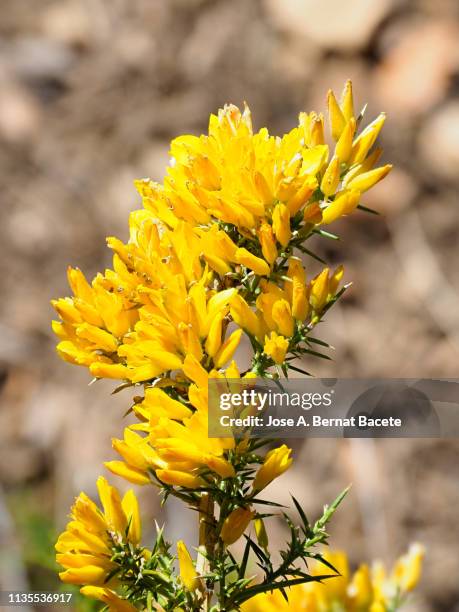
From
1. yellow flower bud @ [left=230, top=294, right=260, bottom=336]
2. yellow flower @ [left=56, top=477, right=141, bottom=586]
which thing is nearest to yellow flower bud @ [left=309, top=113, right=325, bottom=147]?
yellow flower bud @ [left=230, top=294, right=260, bottom=336]

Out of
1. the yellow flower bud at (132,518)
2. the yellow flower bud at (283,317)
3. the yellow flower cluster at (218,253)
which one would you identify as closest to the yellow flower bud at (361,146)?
the yellow flower cluster at (218,253)

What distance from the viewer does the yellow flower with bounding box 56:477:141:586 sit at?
3.39 feet

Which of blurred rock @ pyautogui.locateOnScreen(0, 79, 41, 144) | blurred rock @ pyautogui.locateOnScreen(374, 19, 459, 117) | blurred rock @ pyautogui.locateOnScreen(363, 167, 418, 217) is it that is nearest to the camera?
blurred rock @ pyautogui.locateOnScreen(363, 167, 418, 217)

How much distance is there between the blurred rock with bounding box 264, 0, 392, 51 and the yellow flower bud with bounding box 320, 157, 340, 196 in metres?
2.83

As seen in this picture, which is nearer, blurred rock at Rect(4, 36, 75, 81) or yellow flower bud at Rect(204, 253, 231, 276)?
yellow flower bud at Rect(204, 253, 231, 276)

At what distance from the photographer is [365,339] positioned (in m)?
3.26

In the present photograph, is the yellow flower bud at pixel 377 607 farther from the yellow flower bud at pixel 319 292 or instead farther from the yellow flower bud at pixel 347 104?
the yellow flower bud at pixel 347 104

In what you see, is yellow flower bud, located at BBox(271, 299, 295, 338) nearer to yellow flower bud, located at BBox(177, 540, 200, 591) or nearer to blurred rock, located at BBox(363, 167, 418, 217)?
yellow flower bud, located at BBox(177, 540, 200, 591)

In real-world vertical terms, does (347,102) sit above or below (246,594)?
above

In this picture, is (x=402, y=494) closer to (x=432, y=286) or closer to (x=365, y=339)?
(x=365, y=339)

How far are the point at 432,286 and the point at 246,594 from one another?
2.39 metres

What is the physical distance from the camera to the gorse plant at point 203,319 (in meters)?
0.95

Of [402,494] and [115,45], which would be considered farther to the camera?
[115,45]

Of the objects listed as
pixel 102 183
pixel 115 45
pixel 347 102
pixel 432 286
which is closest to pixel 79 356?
pixel 347 102
